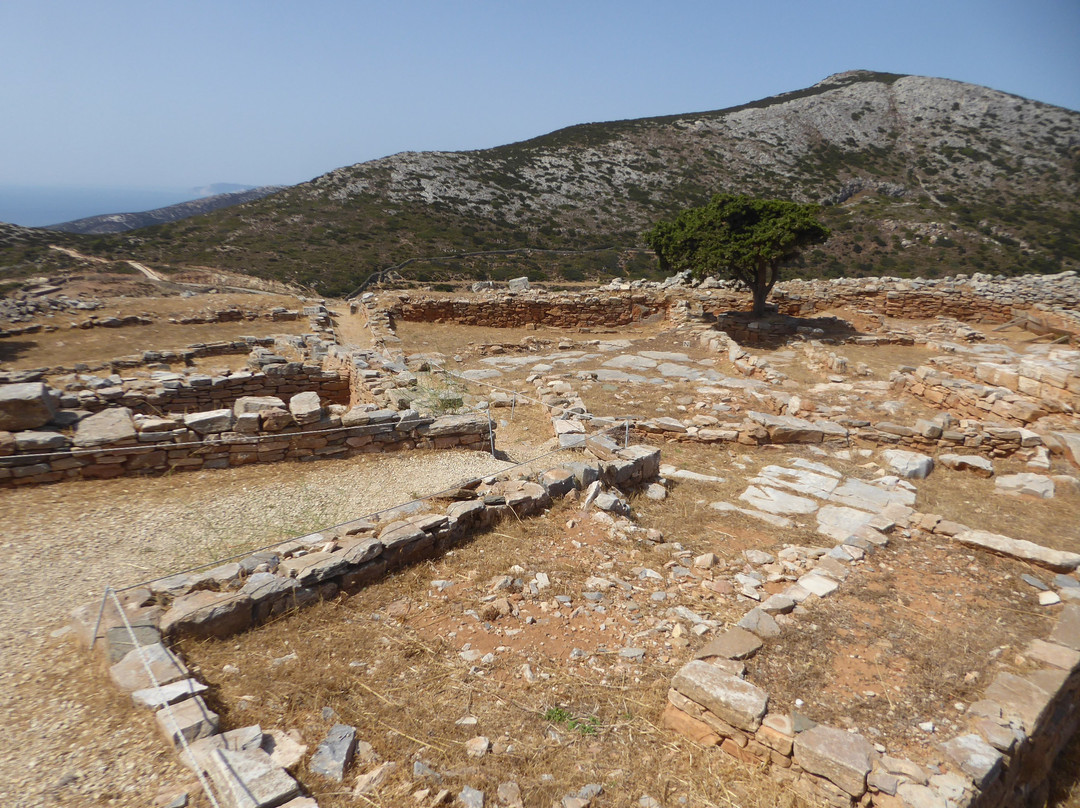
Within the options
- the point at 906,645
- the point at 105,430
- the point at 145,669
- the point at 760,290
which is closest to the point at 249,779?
the point at 145,669

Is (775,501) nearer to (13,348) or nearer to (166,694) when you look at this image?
(166,694)

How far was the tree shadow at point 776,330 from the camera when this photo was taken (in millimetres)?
17953

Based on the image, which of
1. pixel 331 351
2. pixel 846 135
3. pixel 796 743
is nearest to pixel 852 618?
pixel 796 743

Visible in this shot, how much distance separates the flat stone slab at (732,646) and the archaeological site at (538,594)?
0.09 ft

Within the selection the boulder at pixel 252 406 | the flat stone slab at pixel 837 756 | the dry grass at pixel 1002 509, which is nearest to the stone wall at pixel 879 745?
the flat stone slab at pixel 837 756

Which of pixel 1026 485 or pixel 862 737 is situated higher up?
pixel 862 737

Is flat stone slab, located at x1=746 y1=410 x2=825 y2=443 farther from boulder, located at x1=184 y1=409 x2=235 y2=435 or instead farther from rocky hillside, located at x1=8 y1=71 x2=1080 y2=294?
rocky hillside, located at x1=8 y1=71 x2=1080 y2=294

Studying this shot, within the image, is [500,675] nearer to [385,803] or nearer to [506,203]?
[385,803]

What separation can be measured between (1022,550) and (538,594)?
5275 millimetres

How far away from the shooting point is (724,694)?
3.66m

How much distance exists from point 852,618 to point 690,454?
434 cm

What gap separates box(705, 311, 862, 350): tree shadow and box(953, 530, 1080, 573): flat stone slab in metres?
11.8

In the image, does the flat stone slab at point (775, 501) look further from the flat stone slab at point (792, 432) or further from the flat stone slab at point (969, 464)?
the flat stone slab at point (969, 464)

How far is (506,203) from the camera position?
49781 millimetres
